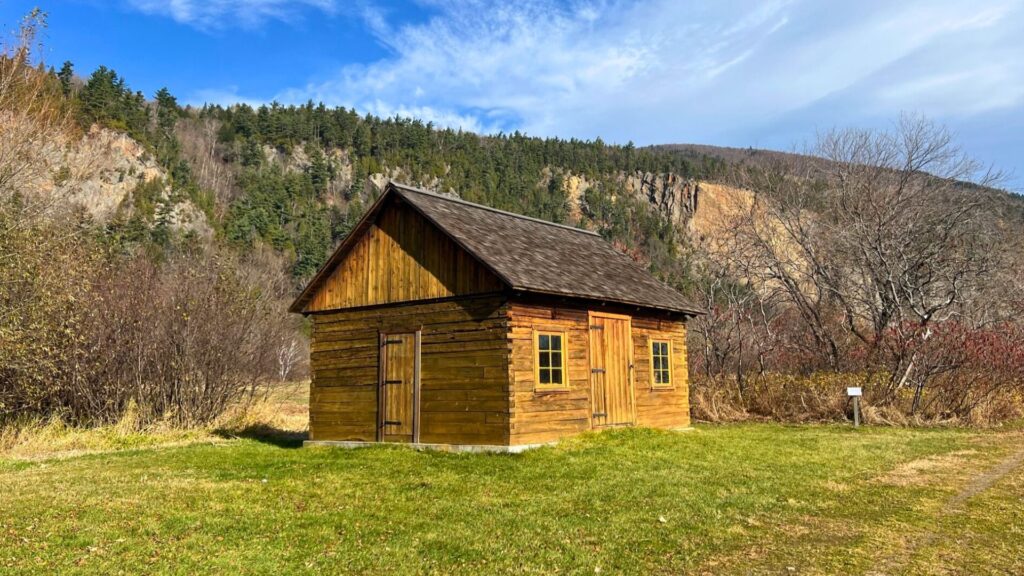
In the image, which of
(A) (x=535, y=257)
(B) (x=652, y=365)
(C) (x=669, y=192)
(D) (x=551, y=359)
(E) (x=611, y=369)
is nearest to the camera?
(D) (x=551, y=359)

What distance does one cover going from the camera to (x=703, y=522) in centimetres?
862

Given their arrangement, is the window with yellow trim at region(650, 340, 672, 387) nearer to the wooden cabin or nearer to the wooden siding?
the wooden cabin

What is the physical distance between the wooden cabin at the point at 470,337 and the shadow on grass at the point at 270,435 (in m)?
1.81

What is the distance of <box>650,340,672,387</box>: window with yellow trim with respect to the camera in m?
18.4

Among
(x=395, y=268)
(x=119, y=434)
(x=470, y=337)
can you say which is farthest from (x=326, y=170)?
(x=470, y=337)

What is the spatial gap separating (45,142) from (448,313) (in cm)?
1077

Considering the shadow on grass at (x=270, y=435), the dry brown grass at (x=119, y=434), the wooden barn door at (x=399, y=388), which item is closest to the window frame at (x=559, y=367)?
the wooden barn door at (x=399, y=388)

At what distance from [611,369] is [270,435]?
10650 millimetres

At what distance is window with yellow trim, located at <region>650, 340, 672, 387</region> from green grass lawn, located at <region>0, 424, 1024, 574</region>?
3602 mm

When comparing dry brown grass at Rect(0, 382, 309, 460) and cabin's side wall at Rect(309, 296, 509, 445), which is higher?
cabin's side wall at Rect(309, 296, 509, 445)

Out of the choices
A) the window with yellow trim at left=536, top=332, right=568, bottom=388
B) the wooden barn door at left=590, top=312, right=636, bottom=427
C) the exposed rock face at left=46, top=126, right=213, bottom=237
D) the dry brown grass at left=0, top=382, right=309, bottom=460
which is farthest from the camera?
the exposed rock face at left=46, top=126, right=213, bottom=237

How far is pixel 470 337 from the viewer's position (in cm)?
1462

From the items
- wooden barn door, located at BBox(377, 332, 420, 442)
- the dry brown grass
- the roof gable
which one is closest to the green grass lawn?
wooden barn door, located at BBox(377, 332, 420, 442)

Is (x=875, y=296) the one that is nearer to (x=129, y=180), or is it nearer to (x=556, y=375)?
(x=556, y=375)
